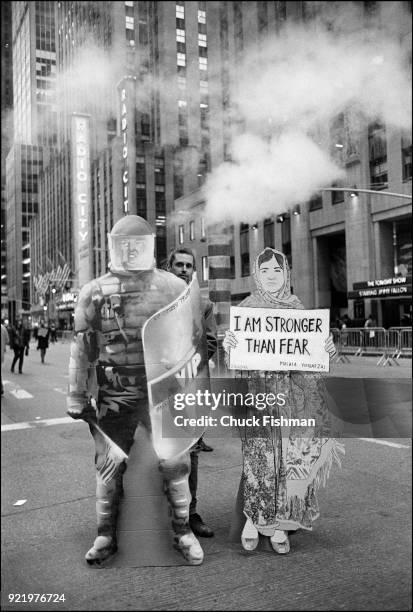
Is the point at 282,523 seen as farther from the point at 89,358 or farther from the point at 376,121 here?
the point at 376,121

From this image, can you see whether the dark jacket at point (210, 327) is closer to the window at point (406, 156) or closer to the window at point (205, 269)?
the window at point (205, 269)

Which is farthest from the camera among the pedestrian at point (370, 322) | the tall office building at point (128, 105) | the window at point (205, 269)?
the pedestrian at point (370, 322)

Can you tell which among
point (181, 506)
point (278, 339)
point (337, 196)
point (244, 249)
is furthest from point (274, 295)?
point (337, 196)

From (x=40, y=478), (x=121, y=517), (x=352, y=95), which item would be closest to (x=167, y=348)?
(x=121, y=517)

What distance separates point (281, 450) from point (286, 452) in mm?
15

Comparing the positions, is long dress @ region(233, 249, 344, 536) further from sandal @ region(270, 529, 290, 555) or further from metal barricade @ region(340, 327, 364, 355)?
metal barricade @ region(340, 327, 364, 355)

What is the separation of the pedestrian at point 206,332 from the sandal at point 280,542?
0.55ft

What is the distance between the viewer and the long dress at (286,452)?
1279 millimetres

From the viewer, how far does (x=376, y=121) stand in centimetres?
204

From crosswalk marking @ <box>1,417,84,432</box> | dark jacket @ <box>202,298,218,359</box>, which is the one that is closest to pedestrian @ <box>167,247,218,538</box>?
dark jacket @ <box>202,298,218,359</box>

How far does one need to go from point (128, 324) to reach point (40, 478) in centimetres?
616

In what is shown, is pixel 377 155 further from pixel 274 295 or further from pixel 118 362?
pixel 118 362

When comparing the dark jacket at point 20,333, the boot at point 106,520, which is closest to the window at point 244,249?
the boot at point 106,520

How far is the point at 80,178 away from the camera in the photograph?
1784 mm
